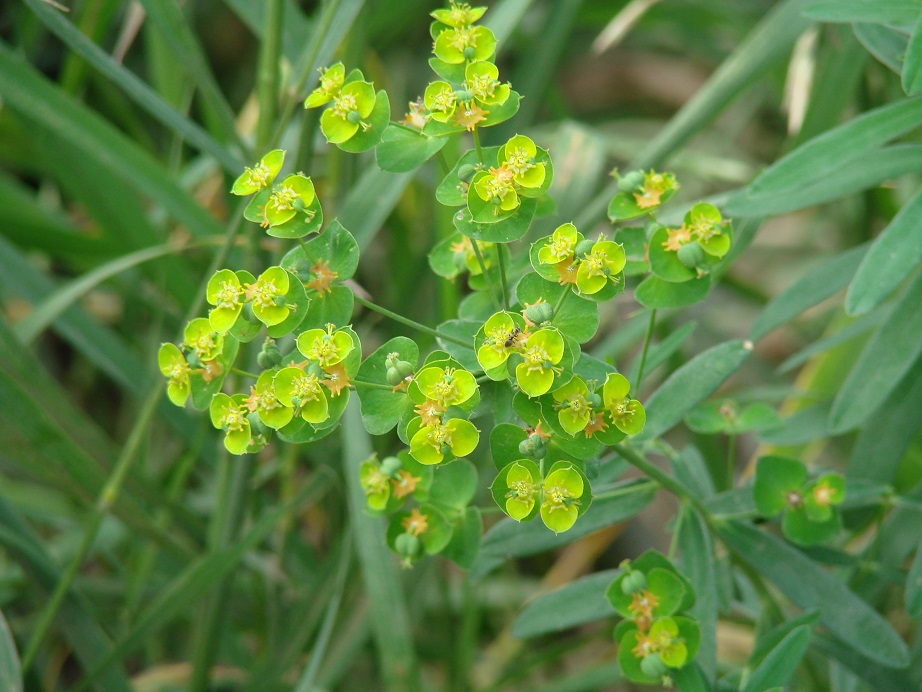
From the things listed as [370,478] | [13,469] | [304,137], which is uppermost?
[304,137]

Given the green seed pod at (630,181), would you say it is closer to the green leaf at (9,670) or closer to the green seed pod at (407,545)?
the green seed pod at (407,545)

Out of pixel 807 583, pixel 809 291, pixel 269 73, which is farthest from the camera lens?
pixel 269 73

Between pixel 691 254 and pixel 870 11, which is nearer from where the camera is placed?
pixel 691 254

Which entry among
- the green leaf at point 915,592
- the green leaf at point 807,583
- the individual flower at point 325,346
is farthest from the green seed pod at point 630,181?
the green leaf at point 915,592

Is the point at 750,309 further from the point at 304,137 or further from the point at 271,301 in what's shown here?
the point at 271,301

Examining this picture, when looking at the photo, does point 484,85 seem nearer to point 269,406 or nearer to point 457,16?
point 457,16

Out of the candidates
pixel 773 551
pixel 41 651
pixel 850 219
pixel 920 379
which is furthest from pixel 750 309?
pixel 41 651

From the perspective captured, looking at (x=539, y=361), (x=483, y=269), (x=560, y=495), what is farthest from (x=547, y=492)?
(x=483, y=269)
